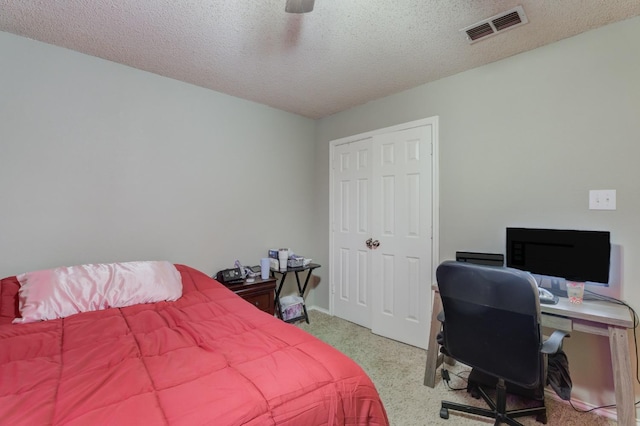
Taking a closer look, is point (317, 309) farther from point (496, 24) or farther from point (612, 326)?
point (496, 24)

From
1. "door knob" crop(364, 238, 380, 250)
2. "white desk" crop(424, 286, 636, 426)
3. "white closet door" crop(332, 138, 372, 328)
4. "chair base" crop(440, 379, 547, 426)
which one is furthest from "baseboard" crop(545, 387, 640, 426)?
"door knob" crop(364, 238, 380, 250)

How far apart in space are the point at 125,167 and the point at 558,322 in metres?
3.30

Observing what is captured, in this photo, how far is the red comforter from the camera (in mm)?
947

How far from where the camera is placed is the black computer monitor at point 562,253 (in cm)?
185

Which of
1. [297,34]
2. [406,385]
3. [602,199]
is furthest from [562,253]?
[297,34]

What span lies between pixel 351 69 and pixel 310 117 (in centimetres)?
135

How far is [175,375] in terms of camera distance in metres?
1.16

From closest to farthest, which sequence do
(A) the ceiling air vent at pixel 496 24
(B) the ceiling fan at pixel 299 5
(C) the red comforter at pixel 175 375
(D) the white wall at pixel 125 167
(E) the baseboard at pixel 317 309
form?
(C) the red comforter at pixel 175 375
(B) the ceiling fan at pixel 299 5
(A) the ceiling air vent at pixel 496 24
(D) the white wall at pixel 125 167
(E) the baseboard at pixel 317 309

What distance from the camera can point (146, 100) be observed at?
258 centimetres

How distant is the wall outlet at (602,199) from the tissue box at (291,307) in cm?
271

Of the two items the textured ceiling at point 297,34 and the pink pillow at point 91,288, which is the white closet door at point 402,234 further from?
the pink pillow at point 91,288

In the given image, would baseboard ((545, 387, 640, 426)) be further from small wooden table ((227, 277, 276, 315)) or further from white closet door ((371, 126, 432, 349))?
small wooden table ((227, 277, 276, 315))

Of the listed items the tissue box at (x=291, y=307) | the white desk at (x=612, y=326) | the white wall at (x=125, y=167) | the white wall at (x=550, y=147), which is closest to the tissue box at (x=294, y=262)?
the white wall at (x=125, y=167)

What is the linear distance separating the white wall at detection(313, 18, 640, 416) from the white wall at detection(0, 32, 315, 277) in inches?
73.9
